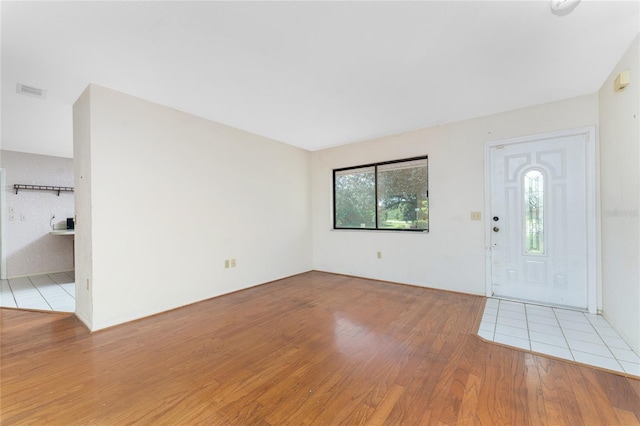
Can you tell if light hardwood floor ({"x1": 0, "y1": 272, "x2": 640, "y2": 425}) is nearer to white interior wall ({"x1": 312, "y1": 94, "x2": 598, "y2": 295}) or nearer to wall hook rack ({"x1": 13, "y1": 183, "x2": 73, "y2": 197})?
white interior wall ({"x1": 312, "y1": 94, "x2": 598, "y2": 295})

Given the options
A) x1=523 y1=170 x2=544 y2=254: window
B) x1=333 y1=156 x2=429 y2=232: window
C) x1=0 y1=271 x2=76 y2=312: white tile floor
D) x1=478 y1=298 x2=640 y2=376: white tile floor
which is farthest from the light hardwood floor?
x1=333 y1=156 x2=429 y2=232: window

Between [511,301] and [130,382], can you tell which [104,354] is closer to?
[130,382]

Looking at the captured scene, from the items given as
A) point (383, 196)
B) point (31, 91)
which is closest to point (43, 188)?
point (31, 91)

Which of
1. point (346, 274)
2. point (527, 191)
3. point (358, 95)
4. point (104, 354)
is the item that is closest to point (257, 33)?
point (358, 95)

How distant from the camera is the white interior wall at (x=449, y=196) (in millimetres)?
3156

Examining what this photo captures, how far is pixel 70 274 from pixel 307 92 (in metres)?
5.68

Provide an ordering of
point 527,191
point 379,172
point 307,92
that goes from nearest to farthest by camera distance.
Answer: point 307,92, point 527,191, point 379,172

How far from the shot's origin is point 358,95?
9.29 feet

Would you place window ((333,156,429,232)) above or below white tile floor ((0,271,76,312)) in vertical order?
above

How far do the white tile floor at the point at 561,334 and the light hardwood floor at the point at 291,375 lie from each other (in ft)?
0.49

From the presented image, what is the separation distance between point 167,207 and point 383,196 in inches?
126

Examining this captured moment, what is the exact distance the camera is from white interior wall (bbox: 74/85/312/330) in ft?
8.60

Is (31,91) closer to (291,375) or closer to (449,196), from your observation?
(291,375)

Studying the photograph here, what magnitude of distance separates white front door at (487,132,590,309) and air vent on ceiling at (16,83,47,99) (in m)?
→ 5.12
